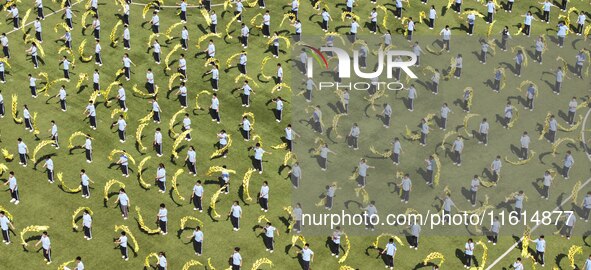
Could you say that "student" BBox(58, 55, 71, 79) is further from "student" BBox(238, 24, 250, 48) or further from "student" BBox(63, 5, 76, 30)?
"student" BBox(238, 24, 250, 48)

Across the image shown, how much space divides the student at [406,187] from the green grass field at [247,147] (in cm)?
44

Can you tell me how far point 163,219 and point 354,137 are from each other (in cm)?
1400

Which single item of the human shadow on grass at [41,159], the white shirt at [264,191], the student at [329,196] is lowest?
the human shadow on grass at [41,159]

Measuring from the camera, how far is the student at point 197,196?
221 ft

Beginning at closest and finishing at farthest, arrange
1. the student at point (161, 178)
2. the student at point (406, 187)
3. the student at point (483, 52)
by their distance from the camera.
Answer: the student at point (161, 178) < the student at point (406, 187) < the student at point (483, 52)

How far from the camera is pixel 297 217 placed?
66.6 m

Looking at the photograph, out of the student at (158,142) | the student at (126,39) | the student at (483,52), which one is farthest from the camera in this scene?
the student at (483,52)

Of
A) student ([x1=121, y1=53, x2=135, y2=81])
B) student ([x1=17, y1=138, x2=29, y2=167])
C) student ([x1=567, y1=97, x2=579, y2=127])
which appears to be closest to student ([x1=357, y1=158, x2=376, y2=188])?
student ([x1=567, y1=97, x2=579, y2=127])

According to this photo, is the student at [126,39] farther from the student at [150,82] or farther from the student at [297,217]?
the student at [297,217]

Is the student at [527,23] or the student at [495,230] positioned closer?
the student at [495,230]

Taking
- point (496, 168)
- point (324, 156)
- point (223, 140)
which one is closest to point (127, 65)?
point (223, 140)

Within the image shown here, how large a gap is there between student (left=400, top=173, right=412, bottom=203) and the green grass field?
0.44 meters

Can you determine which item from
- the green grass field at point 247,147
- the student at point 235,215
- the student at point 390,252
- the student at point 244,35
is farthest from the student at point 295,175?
the student at point 244,35

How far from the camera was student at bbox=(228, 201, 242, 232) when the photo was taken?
66250 millimetres
